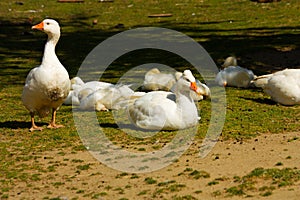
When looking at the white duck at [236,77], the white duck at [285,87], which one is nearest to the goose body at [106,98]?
the white duck at [285,87]

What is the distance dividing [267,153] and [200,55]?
330 inches

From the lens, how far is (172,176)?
702 centimetres

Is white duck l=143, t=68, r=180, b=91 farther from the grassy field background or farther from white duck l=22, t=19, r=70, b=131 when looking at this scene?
white duck l=22, t=19, r=70, b=131

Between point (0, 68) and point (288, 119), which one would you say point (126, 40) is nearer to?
point (0, 68)

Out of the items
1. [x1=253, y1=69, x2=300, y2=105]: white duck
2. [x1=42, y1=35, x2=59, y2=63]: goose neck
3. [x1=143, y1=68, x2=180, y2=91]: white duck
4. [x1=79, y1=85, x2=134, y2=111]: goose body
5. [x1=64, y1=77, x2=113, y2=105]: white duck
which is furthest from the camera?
[x1=143, y1=68, x2=180, y2=91]: white duck

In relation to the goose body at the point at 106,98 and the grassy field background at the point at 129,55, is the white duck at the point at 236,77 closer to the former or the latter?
the grassy field background at the point at 129,55

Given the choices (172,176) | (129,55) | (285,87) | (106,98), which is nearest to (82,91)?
(106,98)

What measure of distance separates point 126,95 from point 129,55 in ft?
20.0

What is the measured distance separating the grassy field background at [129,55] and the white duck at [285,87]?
124mm

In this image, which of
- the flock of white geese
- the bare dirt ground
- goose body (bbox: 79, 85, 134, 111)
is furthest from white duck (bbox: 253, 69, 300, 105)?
goose body (bbox: 79, 85, 134, 111)

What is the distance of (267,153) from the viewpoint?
7.58m

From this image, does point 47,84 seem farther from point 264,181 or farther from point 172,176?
point 264,181

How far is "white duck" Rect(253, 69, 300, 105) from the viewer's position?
10086mm

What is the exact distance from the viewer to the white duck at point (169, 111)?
8734mm
